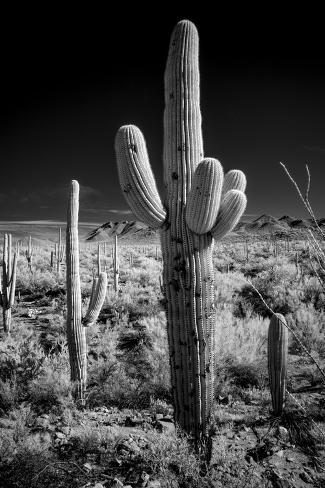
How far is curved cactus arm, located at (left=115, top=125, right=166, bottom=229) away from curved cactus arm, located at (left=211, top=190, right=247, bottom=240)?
633 mm

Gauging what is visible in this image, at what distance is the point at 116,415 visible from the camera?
501 cm

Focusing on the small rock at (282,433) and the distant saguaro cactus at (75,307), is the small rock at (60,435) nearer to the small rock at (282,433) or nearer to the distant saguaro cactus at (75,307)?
the distant saguaro cactus at (75,307)

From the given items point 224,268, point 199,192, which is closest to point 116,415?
point 199,192

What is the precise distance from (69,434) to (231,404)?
253 cm

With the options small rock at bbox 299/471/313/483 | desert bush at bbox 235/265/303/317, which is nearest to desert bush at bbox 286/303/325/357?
desert bush at bbox 235/265/303/317

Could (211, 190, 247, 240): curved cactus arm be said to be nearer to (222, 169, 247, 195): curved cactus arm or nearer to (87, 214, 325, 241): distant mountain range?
(222, 169, 247, 195): curved cactus arm

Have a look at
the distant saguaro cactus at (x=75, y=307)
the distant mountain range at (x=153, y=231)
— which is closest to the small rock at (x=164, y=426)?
the distant saguaro cactus at (x=75, y=307)

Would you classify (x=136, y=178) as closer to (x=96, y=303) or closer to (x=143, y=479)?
(x=143, y=479)

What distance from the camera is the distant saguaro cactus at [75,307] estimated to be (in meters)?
5.67

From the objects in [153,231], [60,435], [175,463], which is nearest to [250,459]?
[175,463]

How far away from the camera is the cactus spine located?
4.84 m

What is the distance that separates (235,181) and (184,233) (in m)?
1.26

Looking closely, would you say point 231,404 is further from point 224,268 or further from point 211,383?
point 224,268

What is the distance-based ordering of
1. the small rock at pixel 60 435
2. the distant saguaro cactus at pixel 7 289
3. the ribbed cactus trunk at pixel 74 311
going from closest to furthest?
the small rock at pixel 60 435 → the ribbed cactus trunk at pixel 74 311 → the distant saguaro cactus at pixel 7 289
